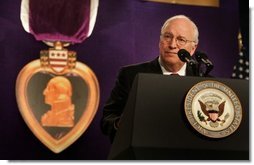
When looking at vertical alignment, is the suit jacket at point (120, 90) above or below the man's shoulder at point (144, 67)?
below

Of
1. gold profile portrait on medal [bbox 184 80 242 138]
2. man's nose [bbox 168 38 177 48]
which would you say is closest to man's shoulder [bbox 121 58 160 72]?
man's nose [bbox 168 38 177 48]

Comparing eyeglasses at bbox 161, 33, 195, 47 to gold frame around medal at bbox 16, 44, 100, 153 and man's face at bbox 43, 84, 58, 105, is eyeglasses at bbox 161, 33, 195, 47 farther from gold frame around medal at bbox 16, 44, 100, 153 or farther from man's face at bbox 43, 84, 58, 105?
man's face at bbox 43, 84, 58, 105

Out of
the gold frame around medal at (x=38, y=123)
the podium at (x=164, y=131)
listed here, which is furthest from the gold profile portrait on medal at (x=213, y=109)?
the gold frame around medal at (x=38, y=123)

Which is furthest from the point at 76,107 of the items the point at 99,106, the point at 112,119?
the point at 112,119

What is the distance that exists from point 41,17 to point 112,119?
0.71 meters

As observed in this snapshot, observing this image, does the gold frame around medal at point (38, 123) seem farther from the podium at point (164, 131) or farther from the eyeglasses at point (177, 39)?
the podium at point (164, 131)

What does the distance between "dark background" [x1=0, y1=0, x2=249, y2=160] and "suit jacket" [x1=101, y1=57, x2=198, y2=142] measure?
0.05 m

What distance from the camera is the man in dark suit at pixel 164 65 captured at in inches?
100

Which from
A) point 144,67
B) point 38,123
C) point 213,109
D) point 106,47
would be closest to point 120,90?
point 144,67

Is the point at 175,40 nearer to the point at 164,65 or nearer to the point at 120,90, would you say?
the point at 164,65

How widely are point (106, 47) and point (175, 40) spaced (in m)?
0.45

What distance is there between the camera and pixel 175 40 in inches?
100

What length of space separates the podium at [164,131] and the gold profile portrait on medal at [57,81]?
124cm

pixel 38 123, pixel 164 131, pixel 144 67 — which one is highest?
pixel 144 67
